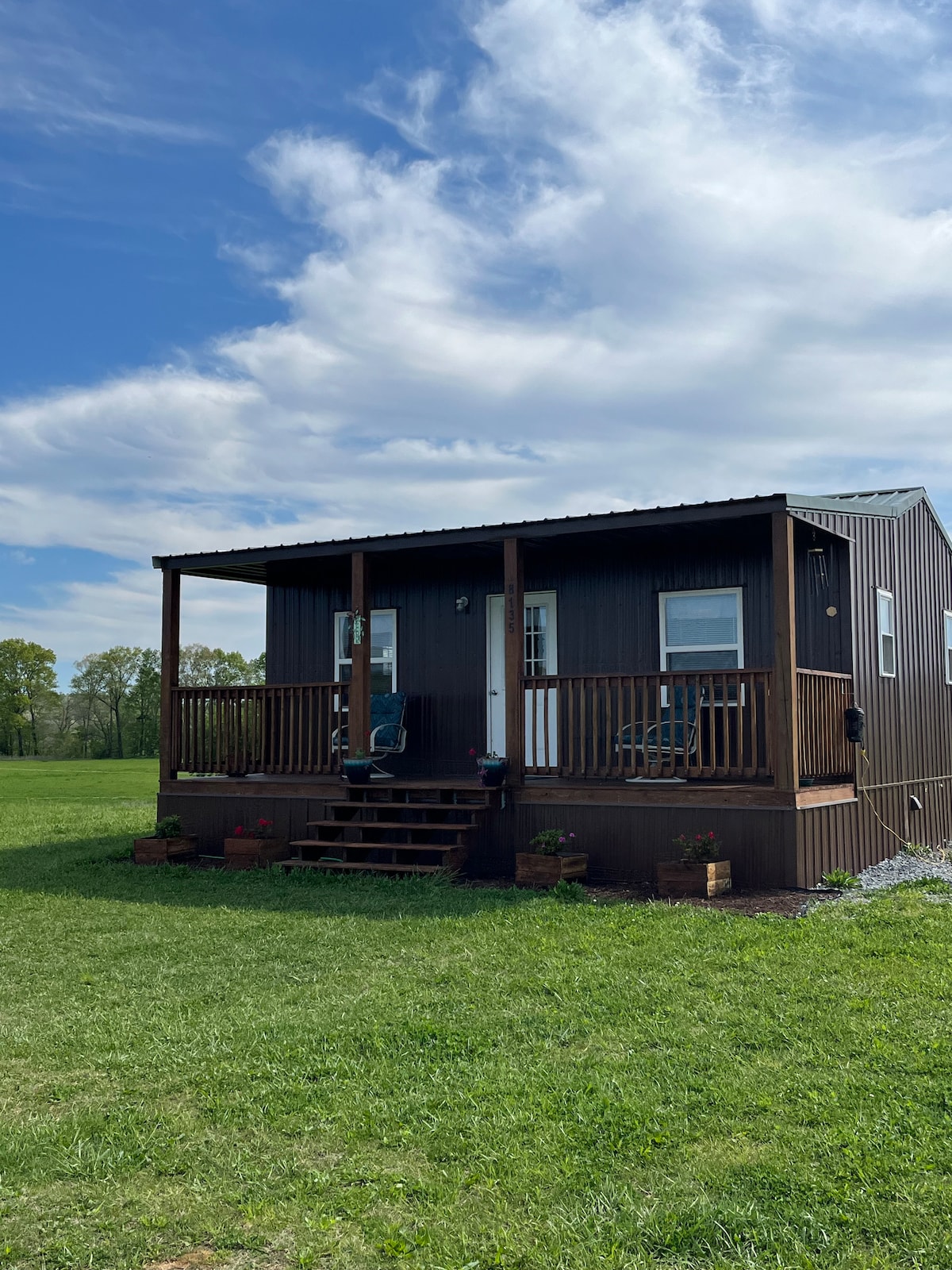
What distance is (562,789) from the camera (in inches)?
376

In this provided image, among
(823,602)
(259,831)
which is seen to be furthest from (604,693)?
(259,831)

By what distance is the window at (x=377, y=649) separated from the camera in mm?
12656

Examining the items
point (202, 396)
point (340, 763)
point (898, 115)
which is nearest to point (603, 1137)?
point (340, 763)

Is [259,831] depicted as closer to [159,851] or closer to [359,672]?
[159,851]

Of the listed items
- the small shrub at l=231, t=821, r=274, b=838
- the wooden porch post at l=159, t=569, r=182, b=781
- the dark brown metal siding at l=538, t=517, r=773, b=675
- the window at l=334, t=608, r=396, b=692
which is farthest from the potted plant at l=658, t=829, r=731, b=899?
the wooden porch post at l=159, t=569, r=182, b=781

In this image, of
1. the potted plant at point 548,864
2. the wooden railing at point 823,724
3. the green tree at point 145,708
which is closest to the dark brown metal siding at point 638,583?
the wooden railing at point 823,724

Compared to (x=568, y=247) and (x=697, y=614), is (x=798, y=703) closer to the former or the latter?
(x=697, y=614)

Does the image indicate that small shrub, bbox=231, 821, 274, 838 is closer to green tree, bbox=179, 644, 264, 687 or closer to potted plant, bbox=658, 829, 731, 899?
potted plant, bbox=658, 829, 731, 899

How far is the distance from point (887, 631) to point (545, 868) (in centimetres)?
521

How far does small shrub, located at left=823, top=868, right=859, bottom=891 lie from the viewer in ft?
28.3

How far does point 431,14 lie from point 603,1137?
10226 millimetres

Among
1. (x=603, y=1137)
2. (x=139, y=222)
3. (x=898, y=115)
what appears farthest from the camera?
(x=139, y=222)

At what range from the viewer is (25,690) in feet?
169

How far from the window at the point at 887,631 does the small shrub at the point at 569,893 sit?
15.9 ft
